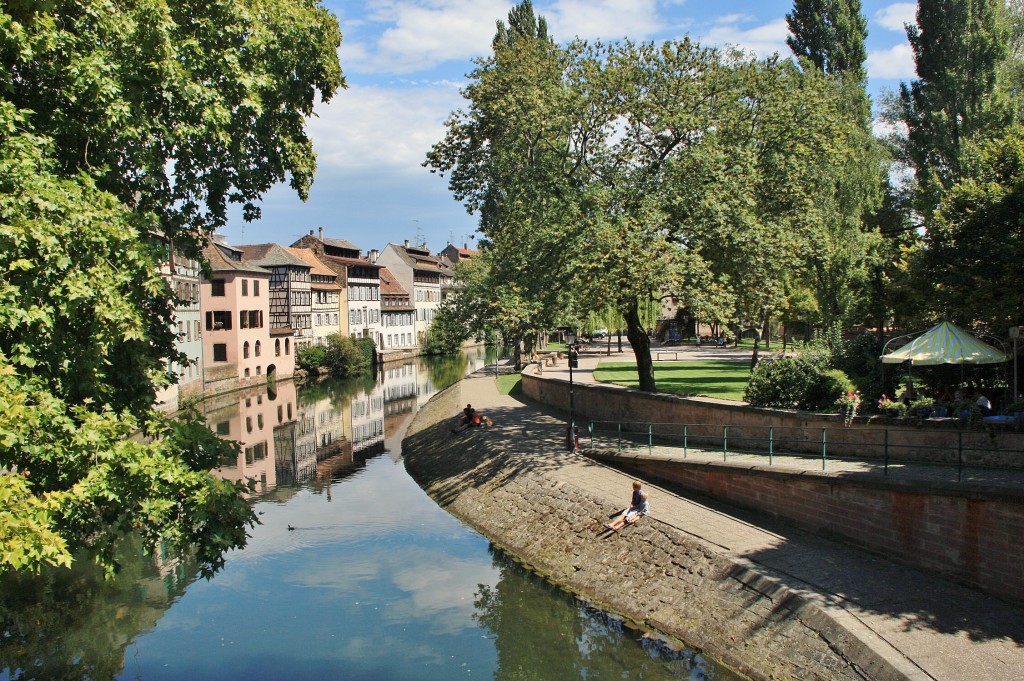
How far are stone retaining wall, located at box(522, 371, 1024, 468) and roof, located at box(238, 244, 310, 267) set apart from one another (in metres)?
48.2

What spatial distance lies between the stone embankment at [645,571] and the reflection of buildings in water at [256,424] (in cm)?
853

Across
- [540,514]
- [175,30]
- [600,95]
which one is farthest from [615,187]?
[175,30]

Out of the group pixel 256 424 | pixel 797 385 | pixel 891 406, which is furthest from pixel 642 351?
pixel 256 424

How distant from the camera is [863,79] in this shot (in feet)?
136

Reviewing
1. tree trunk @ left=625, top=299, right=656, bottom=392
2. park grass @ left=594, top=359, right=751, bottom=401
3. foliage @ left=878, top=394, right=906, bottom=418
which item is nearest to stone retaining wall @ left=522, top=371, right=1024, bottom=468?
foliage @ left=878, top=394, right=906, bottom=418

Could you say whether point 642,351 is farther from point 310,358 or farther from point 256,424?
point 310,358

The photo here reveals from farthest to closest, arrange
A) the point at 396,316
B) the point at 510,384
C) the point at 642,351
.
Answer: the point at 396,316 < the point at 510,384 < the point at 642,351

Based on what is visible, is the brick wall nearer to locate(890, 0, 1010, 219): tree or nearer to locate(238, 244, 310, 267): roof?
locate(890, 0, 1010, 219): tree

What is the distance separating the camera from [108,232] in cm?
975

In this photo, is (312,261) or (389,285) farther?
(389,285)

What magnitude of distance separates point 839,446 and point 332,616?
12.7 metres

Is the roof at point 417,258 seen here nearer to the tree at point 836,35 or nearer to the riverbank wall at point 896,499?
the tree at point 836,35

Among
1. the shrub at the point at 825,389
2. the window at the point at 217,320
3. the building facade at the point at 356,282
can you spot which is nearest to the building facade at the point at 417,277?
the building facade at the point at 356,282

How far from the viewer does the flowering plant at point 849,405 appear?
1920cm
